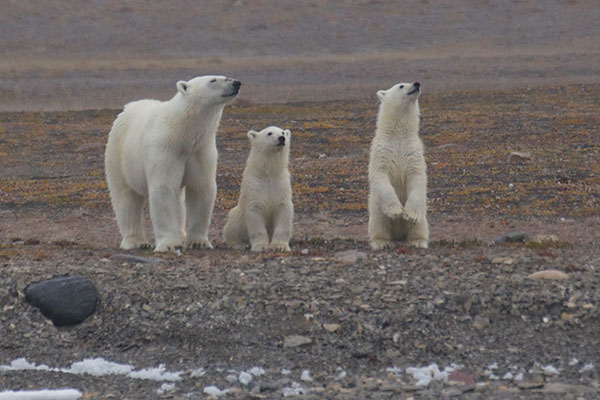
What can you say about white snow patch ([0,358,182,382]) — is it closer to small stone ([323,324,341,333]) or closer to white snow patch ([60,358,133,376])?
white snow patch ([60,358,133,376])

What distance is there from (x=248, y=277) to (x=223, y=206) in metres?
5.96

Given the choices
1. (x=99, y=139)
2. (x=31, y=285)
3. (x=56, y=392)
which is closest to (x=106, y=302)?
(x=31, y=285)

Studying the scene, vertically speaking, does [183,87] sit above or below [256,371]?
above

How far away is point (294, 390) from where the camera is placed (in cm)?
608

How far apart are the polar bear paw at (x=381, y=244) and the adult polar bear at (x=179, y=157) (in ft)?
4.92

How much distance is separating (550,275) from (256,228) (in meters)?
2.71

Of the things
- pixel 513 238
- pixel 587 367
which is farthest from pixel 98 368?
pixel 513 238

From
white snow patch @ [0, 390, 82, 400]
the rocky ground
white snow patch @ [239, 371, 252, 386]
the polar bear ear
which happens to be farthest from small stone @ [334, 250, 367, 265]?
white snow patch @ [0, 390, 82, 400]

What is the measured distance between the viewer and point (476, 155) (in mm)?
16922

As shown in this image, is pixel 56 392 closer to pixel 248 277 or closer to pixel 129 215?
pixel 248 277

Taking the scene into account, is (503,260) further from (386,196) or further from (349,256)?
(386,196)

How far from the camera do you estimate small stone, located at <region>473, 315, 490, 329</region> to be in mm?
6793

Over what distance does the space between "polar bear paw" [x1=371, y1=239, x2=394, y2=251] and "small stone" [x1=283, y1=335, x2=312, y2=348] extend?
2.20 m

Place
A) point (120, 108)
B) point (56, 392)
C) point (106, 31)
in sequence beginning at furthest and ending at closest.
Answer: point (106, 31) < point (120, 108) < point (56, 392)
